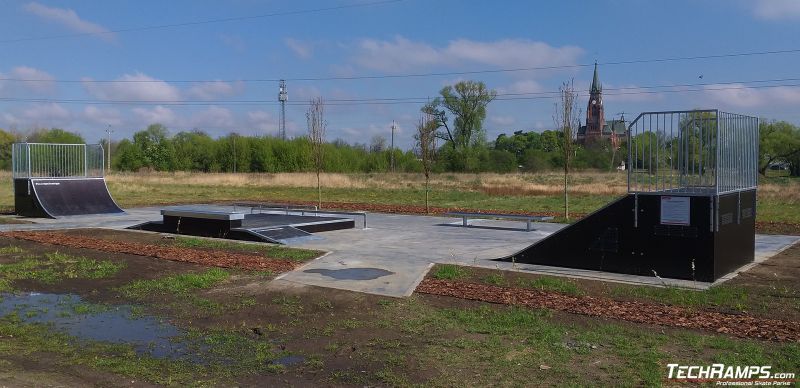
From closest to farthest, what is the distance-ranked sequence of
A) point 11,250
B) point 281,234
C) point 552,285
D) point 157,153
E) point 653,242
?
point 552,285 < point 653,242 < point 11,250 < point 281,234 < point 157,153

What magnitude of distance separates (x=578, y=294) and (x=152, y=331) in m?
5.54

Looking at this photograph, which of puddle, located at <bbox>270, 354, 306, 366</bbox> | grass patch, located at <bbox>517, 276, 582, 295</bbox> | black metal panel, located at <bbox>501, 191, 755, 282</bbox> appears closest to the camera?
puddle, located at <bbox>270, 354, 306, 366</bbox>

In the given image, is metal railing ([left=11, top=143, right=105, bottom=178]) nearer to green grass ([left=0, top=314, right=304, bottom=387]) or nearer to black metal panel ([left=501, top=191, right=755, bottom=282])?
green grass ([left=0, top=314, right=304, bottom=387])

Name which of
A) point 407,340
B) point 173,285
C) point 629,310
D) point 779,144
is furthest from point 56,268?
point 779,144

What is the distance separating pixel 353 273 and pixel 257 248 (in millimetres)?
3706

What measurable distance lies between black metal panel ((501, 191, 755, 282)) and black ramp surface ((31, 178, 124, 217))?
17.6 metres

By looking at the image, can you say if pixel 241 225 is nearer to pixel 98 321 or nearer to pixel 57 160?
pixel 98 321

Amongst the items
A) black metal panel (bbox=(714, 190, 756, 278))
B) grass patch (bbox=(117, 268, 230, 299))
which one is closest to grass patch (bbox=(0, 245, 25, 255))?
grass patch (bbox=(117, 268, 230, 299))

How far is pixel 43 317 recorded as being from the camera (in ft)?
26.2

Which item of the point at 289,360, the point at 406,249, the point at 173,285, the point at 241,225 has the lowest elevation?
the point at 289,360

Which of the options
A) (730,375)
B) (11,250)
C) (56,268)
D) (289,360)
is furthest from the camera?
(11,250)

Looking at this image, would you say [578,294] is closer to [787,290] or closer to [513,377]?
[787,290]

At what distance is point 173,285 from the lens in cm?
978

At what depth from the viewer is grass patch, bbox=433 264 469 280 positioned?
1033cm
